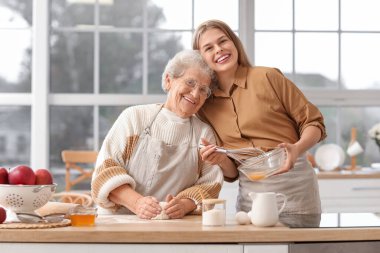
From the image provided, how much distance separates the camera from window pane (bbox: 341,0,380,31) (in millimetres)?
5551

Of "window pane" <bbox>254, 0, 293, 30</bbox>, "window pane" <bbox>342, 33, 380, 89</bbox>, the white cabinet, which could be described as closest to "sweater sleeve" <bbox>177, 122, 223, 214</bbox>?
the white cabinet

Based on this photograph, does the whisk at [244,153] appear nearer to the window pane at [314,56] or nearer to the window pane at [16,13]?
the window pane at [314,56]

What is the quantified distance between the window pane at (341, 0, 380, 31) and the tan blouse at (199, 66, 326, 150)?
118 inches

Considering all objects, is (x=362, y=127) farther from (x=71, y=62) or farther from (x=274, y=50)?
(x=71, y=62)

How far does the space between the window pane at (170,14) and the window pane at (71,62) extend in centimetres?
51

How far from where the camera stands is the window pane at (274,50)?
5.49 meters

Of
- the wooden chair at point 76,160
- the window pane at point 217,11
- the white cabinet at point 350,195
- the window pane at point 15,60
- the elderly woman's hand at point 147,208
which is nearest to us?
the elderly woman's hand at point 147,208

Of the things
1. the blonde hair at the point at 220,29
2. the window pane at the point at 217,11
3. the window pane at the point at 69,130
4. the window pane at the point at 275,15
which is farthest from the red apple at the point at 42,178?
the window pane at the point at 275,15

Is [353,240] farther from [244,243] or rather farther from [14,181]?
[14,181]

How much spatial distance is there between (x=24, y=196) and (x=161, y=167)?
2.09 feet

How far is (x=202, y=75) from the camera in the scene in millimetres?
2605

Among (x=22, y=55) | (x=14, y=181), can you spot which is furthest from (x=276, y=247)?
(x=22, y=55)

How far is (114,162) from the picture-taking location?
2.49 m

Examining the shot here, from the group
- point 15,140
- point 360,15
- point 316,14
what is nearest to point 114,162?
point 15,140
